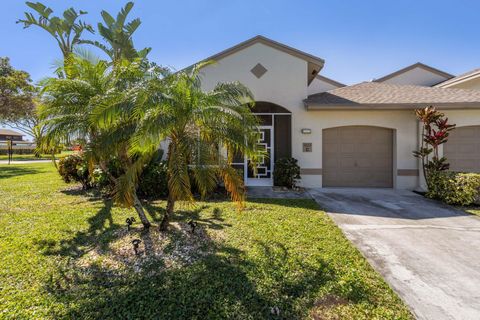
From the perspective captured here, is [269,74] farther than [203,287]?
Yes

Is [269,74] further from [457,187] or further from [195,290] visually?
[195,290]

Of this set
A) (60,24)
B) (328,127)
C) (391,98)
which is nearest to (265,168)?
(328,127)

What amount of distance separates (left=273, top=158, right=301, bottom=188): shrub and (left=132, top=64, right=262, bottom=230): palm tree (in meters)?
6.00

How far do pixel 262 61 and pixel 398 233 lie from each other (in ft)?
28.8

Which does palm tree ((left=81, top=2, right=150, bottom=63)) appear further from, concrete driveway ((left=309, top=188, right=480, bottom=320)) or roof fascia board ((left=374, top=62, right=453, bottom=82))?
roof fascia board ((left=374, top=62, right=453, bottom=82))

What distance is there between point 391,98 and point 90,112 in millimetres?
12025

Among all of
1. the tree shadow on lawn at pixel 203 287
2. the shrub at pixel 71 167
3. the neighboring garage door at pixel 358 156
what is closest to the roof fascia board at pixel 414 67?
the neighboring garage door at pixel 358 156

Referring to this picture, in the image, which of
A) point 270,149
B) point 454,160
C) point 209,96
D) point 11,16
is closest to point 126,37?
point 11,16

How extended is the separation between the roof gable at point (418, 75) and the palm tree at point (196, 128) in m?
18.5

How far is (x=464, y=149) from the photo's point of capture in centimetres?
1127

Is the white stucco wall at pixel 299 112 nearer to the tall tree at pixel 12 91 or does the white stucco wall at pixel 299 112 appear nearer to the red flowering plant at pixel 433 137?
the red flowering plant at pixel 433 137

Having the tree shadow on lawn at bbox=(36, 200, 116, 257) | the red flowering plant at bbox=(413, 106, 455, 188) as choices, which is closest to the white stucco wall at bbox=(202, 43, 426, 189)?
the red flowering plant at bbox=(413, 106, 455, 188)

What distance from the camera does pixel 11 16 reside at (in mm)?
13172

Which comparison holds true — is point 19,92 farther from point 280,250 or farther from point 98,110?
point 280,250
